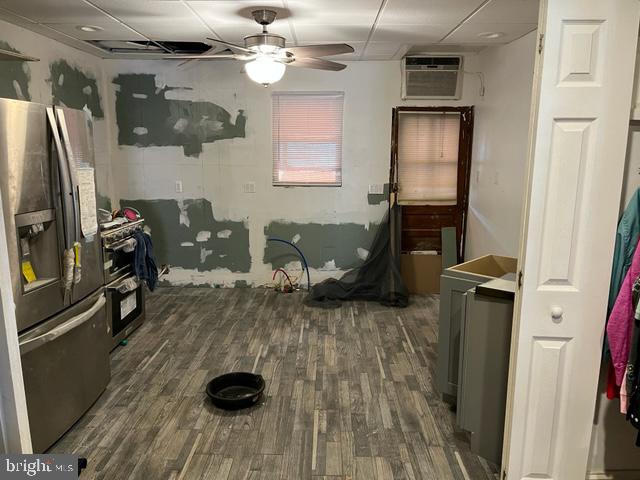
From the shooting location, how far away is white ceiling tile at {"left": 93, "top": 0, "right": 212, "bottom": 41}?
9.69ft

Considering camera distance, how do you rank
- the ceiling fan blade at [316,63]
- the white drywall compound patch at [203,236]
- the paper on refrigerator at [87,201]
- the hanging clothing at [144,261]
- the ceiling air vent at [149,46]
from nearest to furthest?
the paper on refrigerator at [87,201] → the ceiling fan blade at [316,63] → the hanging clothing at [144,261] → the ceiling air vent at [149,46] → the white drywall compound patch at [203,236]

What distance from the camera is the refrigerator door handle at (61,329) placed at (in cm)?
216

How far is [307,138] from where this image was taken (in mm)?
5070

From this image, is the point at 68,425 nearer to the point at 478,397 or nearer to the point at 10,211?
the point at 10,211

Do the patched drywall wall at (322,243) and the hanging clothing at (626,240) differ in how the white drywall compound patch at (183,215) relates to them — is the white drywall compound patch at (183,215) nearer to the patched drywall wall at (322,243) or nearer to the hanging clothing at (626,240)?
the patched drywall wall at (322,243)

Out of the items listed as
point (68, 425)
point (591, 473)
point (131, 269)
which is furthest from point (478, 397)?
point (131, 269)

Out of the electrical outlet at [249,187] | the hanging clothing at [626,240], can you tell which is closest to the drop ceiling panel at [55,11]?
the electrical outlet at [249,187]

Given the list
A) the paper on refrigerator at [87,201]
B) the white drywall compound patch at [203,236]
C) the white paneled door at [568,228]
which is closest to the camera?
the white paneled door at [568,228]

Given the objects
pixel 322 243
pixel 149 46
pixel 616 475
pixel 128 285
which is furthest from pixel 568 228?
pixel 149 46

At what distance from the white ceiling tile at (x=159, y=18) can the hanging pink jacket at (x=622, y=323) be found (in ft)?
9.57

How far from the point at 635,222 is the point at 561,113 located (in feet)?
1.76

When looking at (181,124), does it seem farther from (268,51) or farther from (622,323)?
(622,323)

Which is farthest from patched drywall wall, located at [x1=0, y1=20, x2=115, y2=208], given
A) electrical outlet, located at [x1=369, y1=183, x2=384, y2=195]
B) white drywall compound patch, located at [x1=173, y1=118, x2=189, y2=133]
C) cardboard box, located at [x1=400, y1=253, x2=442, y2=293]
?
cardboard box, located at [x1=400, y1=253, x2=442, y2=293]

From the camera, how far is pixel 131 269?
3855mm
